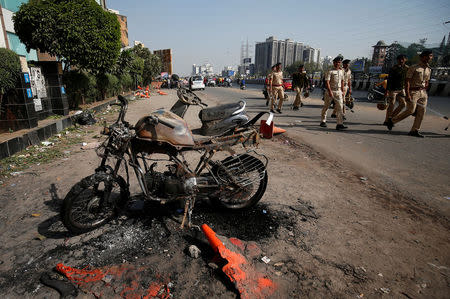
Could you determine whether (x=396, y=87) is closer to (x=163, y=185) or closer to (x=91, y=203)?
(x=163, y=185)

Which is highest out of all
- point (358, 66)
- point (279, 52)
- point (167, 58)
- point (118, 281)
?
point (279, 52)

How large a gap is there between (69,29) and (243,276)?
890 cm

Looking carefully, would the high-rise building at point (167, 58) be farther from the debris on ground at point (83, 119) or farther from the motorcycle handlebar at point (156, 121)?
the motorcycle handlebar at point (156, 121)

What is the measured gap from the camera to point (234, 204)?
3133 mm

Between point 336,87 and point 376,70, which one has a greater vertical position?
point 376,70

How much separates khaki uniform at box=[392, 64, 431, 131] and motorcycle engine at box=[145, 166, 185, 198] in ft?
21.5

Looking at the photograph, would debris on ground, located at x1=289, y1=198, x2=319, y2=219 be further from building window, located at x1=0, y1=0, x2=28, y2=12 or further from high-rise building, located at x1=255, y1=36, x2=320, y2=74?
high-rise building, located at x1=255, y1=36, x2=320, y2=74

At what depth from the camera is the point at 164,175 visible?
2.85 meters

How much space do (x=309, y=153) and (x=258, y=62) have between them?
155m

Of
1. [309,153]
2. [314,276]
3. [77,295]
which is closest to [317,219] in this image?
[314,276]

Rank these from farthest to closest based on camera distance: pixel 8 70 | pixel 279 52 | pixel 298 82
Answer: pixel 279 52 < pixel 298 82 < pixel 8 70

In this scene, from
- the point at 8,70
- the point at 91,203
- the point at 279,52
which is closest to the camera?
the point at 91,203

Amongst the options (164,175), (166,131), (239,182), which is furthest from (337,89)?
(166,131)

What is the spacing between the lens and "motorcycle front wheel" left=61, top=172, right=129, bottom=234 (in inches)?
96.5
